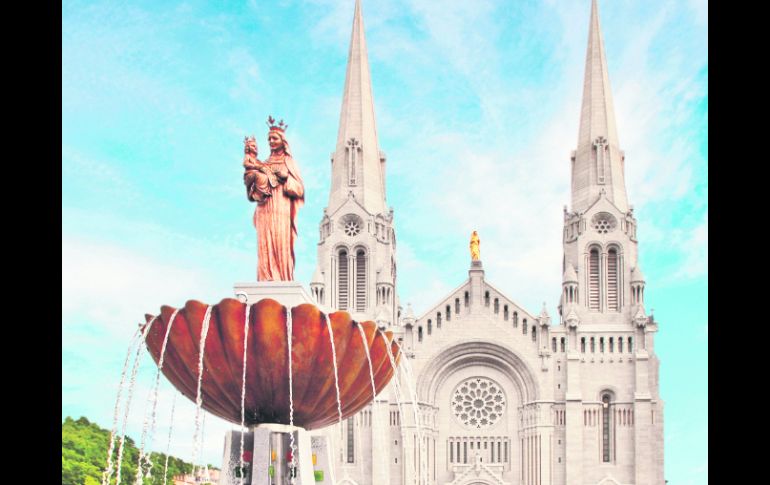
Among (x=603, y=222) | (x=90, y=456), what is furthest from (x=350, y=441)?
(x=603, y=222)

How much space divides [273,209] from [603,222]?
33.9 meters

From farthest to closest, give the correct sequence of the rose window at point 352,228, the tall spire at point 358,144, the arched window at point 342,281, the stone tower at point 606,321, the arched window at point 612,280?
the tall spire at point 358,144, the rose window at point 352,228, the arched window at point 342,281, the arched window at point 612,280, the stone tower at point 606,321

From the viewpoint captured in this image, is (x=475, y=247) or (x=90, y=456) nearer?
(x=90, y=456)

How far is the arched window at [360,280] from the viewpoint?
45.7 meters

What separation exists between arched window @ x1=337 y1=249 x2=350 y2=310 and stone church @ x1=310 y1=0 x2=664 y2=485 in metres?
0.05

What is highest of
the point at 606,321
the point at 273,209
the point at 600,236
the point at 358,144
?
the point at 358,144

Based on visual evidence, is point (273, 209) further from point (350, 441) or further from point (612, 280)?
point (612, 280)

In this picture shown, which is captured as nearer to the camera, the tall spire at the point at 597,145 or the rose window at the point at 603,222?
the rose window at the point at 603,222

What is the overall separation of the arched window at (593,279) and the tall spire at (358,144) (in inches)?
381

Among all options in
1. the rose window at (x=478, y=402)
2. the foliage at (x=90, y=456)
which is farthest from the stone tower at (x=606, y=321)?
the foliage at (x=90, y=456)

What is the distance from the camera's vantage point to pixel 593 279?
1801 inches

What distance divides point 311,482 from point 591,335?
106ft

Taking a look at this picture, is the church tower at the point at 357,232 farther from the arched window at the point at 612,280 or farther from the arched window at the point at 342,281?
the arched window at the point at 612,280
